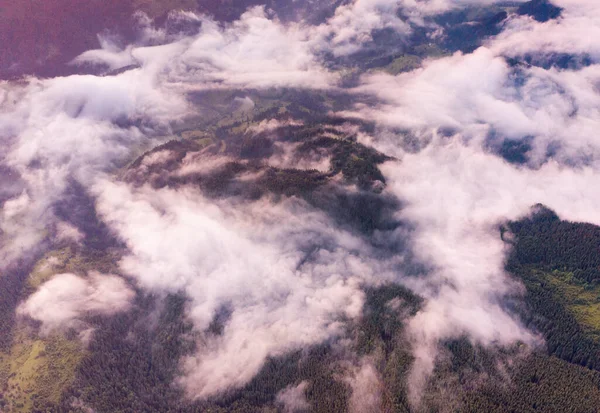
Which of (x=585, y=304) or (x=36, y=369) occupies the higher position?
(x=36, y=369)

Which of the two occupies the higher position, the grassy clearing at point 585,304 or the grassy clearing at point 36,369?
the grassy clearing at point 36,369

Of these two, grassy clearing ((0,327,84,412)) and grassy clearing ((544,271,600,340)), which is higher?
grassy clearing ((0,327,84,412))

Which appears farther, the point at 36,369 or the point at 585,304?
the point at 585,304

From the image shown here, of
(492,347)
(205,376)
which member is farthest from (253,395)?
(492,347)

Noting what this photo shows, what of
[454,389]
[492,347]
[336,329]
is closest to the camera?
[454,389]

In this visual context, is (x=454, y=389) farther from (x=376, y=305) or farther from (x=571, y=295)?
(x=571, y=295)

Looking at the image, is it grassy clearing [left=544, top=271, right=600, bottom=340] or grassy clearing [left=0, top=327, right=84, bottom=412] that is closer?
grassy clearing [left=0, top=327, right=84, bottom=412]

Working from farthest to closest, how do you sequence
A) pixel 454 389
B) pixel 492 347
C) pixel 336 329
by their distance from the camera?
pixel 336 329 → pixel 492 347 → pixel 454 389

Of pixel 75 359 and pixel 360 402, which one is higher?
pixel 75 359

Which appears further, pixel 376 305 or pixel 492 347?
pixel 376 305

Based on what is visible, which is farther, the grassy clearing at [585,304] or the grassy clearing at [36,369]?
the grassy clearing at [585,304]
